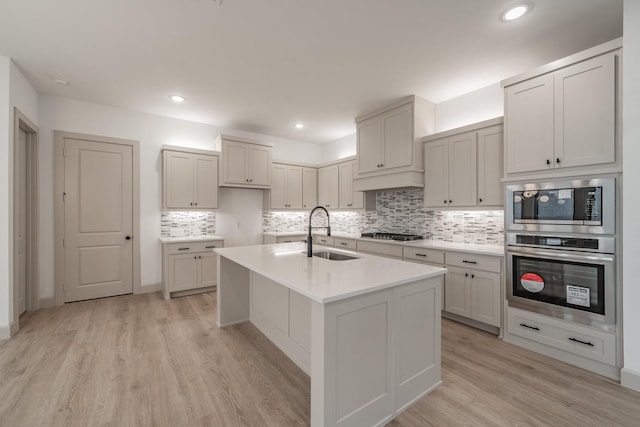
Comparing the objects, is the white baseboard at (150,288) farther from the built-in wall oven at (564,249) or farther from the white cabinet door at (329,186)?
the built-in wall oven at (564,249)

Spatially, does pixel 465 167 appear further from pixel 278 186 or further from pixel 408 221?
pixel 278 186

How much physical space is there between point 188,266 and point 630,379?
4.79 m

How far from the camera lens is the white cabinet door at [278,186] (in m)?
5.45

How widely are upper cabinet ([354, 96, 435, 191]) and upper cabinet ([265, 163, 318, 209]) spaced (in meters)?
1.58

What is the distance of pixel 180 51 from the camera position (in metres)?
2.73

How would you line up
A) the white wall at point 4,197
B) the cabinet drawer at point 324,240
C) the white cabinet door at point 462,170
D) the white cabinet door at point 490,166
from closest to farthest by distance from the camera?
the white wall at point 4,197, the white cabinet door at point 490,166, the white cabinet door at point 462,170, the cabinet drawer at point 324,240

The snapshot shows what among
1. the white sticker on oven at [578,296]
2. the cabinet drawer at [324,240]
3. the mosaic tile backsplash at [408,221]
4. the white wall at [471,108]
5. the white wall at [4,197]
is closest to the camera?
the white sticker on oven at [578,296]

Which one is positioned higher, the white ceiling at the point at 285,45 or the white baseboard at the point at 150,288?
the white ceiling at the point at 285,45

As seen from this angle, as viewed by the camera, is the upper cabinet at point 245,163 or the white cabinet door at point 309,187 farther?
the white cabinet door at point 309,187

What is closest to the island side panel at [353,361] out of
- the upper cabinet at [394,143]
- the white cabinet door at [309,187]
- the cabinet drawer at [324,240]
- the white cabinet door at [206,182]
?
the upper cabinet at [394,143]

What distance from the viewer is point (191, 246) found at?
14.1ft

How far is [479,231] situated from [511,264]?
2.99 feet

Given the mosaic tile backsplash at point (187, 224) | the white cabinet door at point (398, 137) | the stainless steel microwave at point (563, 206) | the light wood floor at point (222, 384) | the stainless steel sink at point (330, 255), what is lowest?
the light wood floor at point (222, 384)

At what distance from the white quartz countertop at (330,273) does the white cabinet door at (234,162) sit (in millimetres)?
2440
